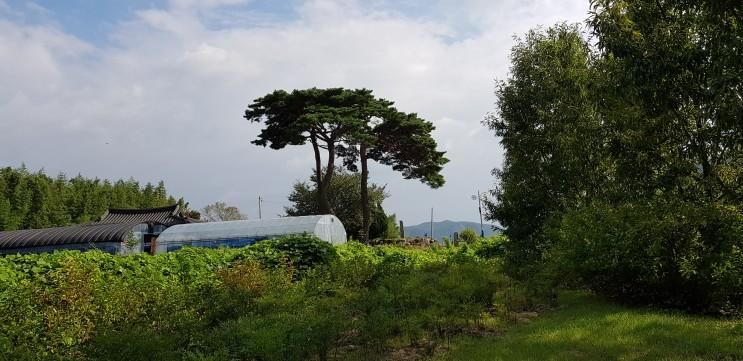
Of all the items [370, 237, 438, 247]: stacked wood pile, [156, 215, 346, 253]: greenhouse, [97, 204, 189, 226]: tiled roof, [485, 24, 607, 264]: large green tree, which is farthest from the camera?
[97, 204, 189, 226]: tiled roof

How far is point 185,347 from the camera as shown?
536 cm

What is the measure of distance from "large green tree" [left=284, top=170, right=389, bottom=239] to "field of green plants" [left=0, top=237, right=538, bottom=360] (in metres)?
28.2

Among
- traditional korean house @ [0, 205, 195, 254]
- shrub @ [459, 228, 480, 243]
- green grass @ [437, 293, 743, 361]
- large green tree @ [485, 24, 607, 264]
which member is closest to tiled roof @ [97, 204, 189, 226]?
traditional korean house @ [0, 205, 195, 254]

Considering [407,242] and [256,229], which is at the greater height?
[256,229]

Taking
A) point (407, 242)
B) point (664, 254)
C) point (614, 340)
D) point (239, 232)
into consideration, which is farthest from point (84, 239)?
point (614, 340)

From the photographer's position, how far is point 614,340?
6672 mm

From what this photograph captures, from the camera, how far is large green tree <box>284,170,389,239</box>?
38625mm

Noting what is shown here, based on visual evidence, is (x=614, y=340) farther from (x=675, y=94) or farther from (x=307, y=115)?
(x=307, y=115)

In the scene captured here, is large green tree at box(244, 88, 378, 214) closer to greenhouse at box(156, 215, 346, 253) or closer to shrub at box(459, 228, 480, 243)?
greenhouse at box(156, 215, 346, 253)

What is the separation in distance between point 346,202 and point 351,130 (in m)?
13.4

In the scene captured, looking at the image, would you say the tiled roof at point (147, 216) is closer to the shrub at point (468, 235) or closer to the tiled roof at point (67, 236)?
the tiled roof at point (67, 236)

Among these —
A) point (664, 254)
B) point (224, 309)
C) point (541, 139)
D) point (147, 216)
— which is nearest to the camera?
point (224, 309)

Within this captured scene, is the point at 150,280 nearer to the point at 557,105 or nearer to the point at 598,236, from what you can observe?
the point at 598,236

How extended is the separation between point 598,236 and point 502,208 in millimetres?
4732
